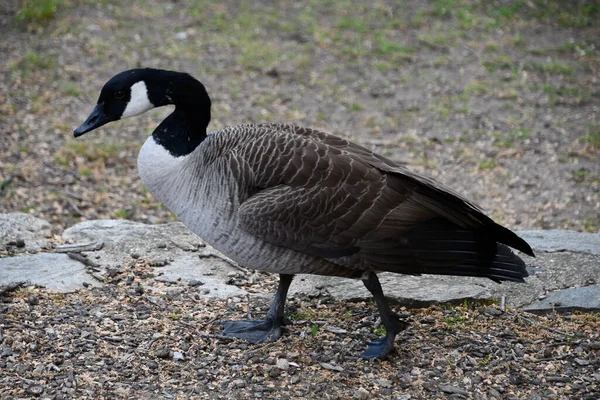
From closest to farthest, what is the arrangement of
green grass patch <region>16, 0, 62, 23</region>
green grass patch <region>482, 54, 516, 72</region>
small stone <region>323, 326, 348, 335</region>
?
small stone <region>323, 326, 348, 335</region> < green grass patch <region>482, 54, 516, 72</region> < green grass patch <region>16, 0, 62, 23</region>

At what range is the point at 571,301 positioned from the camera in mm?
5012

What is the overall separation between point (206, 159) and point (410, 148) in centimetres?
436

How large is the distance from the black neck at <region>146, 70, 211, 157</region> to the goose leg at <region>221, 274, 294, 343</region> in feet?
3.45

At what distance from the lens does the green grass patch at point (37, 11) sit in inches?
423

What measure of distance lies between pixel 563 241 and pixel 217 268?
2.70 metres

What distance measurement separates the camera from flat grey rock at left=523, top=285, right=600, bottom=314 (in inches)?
195

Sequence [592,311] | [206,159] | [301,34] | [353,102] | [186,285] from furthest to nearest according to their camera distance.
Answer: [301,34], [353,102], [186,285], [592,311], [206,159]

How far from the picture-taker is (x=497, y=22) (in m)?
11.4

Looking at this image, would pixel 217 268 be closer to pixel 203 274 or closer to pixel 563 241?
pixel 203 274

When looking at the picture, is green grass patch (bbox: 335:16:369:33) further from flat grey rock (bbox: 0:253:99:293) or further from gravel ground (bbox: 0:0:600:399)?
flat grey rock (bbox: 0:253:99:293)

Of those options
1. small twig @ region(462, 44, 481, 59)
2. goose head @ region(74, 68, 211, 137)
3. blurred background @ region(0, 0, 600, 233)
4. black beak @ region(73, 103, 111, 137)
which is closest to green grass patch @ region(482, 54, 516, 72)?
blurred background @ region(0, 0, 600, 233)

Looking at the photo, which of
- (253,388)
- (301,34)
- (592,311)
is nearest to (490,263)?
(592,311)

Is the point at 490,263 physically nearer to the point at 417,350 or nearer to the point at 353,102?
the point at 417,350

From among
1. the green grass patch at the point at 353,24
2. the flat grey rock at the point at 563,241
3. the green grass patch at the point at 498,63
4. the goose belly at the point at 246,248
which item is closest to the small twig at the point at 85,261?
the goose belly at the point at 246,248
